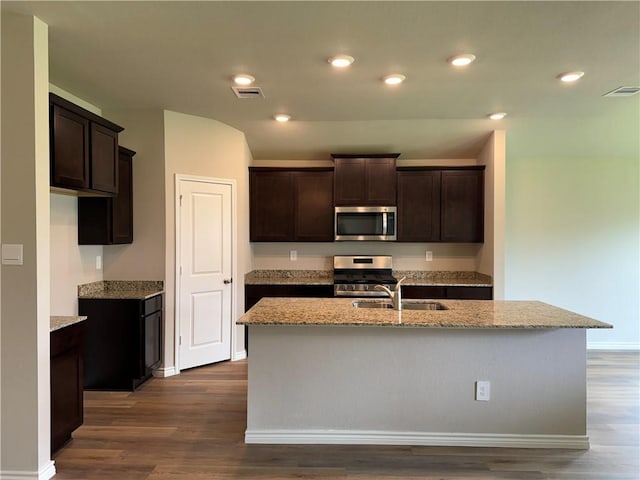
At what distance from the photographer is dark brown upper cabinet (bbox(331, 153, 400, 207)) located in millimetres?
4871

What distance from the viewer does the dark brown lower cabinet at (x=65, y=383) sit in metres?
2.54

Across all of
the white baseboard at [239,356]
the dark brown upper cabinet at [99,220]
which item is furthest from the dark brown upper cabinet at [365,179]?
the dark brown upper cabinet at [99,220]

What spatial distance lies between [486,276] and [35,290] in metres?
4.29

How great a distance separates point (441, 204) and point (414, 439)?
292 cm

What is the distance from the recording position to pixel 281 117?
4219 millimetres

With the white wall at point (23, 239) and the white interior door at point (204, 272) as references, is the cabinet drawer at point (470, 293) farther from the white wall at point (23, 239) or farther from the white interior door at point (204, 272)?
the white wall at point (23, 239)

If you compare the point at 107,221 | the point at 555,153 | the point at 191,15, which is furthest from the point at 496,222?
the point at 107,221

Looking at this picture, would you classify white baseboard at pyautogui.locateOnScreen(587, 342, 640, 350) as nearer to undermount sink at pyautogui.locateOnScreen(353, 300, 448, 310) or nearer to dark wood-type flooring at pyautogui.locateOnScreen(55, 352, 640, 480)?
dark wood-type flooring at pyautogui.locateOnScreen(55, 352, 640, 480)

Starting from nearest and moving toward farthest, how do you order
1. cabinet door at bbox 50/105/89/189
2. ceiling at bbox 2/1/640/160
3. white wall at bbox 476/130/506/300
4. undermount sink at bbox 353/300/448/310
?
ceiling at bbox 2/1/640/160
cabinet door at bbox 50/105/89/189
undermount sink at bbox 353/300/448/310
white wall at bbox 476/130/506/300

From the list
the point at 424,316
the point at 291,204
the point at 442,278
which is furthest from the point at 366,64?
the point at 442,278

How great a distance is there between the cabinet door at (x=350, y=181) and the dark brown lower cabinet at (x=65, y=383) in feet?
10.1

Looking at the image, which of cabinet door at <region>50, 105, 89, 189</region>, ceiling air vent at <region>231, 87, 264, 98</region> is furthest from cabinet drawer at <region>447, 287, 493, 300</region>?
cabinet door at <region>50, 105, 89, 189</region>

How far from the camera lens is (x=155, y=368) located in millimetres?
4012

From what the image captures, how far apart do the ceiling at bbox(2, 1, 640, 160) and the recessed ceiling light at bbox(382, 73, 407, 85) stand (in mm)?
67
